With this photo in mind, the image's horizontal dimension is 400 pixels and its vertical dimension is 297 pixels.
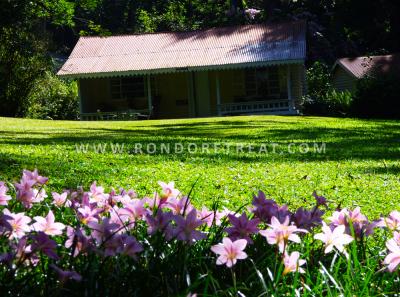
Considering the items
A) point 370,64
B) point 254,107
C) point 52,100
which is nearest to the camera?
point 254,107

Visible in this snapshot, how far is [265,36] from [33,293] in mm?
28685

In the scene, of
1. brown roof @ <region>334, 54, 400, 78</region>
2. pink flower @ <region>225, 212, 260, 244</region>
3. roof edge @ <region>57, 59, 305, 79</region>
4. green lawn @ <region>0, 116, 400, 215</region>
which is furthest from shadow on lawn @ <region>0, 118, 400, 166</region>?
brown roof @ <region>334, 54, 400, 78</region>

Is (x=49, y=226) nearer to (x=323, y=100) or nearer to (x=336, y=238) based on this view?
(x=336, y=238)

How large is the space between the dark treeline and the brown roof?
4307 mm

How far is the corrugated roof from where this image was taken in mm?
27672

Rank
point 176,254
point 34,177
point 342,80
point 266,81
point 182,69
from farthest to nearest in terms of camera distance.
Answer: point 342,80 → point 266,81 → point 182,69 → point 34,177 → point 176,254

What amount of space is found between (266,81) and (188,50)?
3855 millimetres

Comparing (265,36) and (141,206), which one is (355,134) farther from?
(265,36)

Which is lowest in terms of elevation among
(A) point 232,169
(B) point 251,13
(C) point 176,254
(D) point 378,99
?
(A) point 232,169

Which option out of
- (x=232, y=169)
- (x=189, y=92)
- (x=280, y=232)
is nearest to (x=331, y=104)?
(x=189, y=92)

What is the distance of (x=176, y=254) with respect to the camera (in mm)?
2699

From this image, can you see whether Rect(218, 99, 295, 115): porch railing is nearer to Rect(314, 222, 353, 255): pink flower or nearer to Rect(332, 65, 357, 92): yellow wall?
Rect(332, 65, 357, 92): yellow wall

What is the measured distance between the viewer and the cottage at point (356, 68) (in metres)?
31.0

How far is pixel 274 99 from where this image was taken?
29.0m
